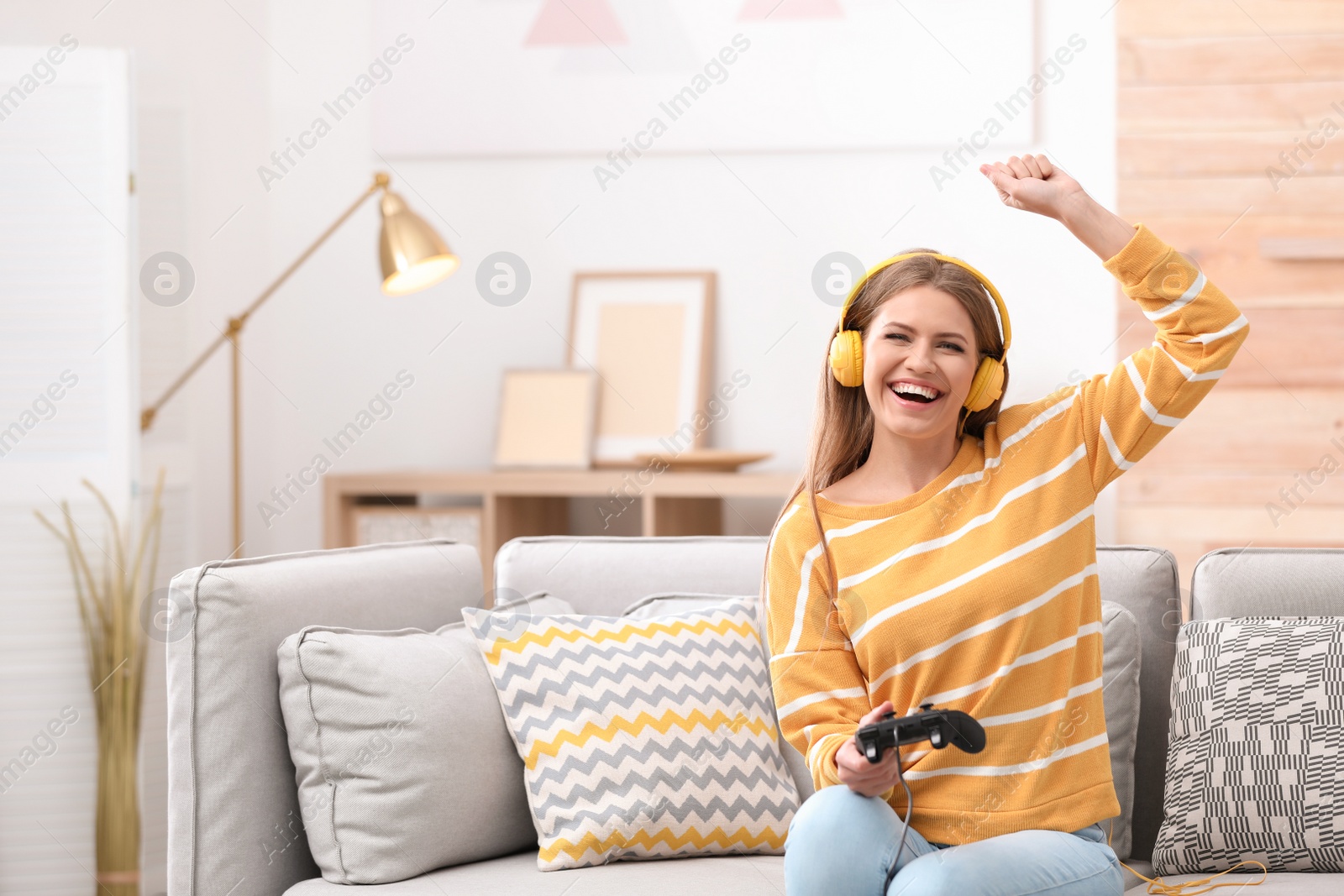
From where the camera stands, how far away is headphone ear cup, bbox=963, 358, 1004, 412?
1.33 m

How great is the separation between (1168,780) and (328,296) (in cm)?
232

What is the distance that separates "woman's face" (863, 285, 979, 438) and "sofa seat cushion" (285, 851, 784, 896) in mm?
609

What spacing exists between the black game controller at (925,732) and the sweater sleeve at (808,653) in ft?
0.42

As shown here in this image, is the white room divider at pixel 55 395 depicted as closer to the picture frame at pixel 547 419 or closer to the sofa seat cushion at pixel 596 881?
the picture frame at pixel 547 419

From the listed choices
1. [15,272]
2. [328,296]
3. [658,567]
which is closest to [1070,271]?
[658,567]

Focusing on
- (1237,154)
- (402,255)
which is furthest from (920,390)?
(1237,154)

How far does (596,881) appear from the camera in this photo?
4.94ft

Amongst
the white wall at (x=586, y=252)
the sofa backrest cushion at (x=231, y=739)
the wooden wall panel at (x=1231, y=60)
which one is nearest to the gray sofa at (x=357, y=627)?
the sofa backrest cushion at (x=231, y=739)

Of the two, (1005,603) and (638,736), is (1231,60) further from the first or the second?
(638,736)

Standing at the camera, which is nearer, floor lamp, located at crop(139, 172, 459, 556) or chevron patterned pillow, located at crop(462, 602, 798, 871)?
chevron patterned pillow, located at crop(462, 602, 798, 871)

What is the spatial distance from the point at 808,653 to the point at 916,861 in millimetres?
238

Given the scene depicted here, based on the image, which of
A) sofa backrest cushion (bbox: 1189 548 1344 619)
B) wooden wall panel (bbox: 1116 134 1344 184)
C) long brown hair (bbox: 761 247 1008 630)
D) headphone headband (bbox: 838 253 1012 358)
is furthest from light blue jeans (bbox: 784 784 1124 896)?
wooden wall panel (bbox: 1116 134 1344 184)

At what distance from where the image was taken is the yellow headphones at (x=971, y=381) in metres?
1.33

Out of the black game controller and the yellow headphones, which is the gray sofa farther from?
the yellow headphones
